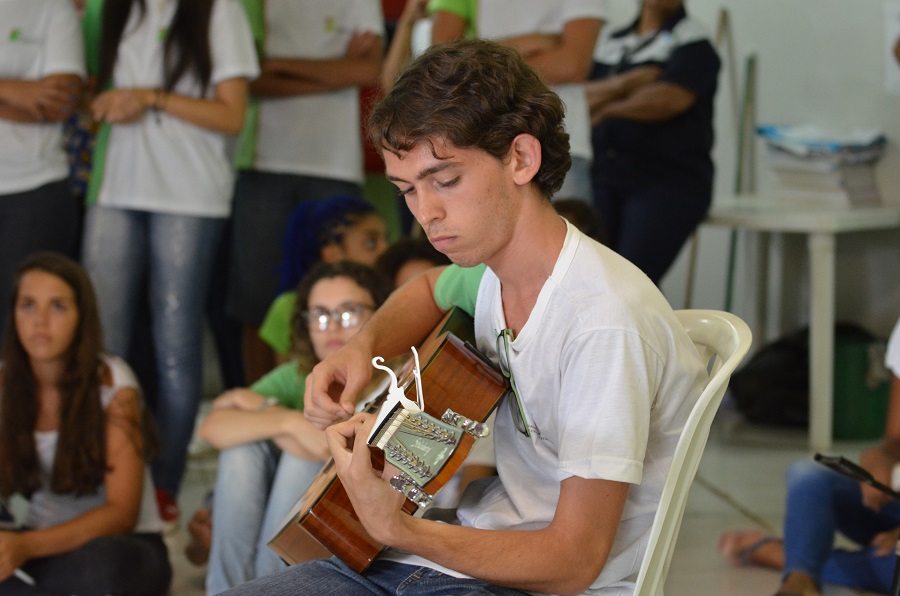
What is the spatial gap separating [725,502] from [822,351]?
0.89 meters

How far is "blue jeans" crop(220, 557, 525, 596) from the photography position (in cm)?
142

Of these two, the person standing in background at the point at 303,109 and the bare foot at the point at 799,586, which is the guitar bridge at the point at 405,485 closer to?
the bare foot at the point at 799,586

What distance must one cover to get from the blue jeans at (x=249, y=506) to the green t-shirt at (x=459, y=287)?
2.43 ft

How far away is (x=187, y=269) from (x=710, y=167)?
1976mm

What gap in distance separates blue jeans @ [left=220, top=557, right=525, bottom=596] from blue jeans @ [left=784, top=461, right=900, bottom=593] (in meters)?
1.34

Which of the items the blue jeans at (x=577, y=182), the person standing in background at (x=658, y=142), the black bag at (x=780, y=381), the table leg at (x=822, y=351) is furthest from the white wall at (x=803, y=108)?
the blue jeans at (x=577, y=182)

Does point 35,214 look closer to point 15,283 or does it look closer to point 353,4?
point 15,283

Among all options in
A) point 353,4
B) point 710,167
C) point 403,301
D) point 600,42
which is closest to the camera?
point 403,301

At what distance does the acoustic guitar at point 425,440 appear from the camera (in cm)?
132

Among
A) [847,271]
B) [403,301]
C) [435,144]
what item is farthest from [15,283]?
[847,271]

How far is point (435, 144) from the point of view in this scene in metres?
1.38

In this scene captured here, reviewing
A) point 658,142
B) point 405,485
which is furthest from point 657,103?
point 405,485

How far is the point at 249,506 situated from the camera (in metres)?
2.44

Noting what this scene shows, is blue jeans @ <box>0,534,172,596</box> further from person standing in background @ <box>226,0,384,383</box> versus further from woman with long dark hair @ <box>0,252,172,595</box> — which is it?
person standing in background @ <box>226,0,384,383</box>
